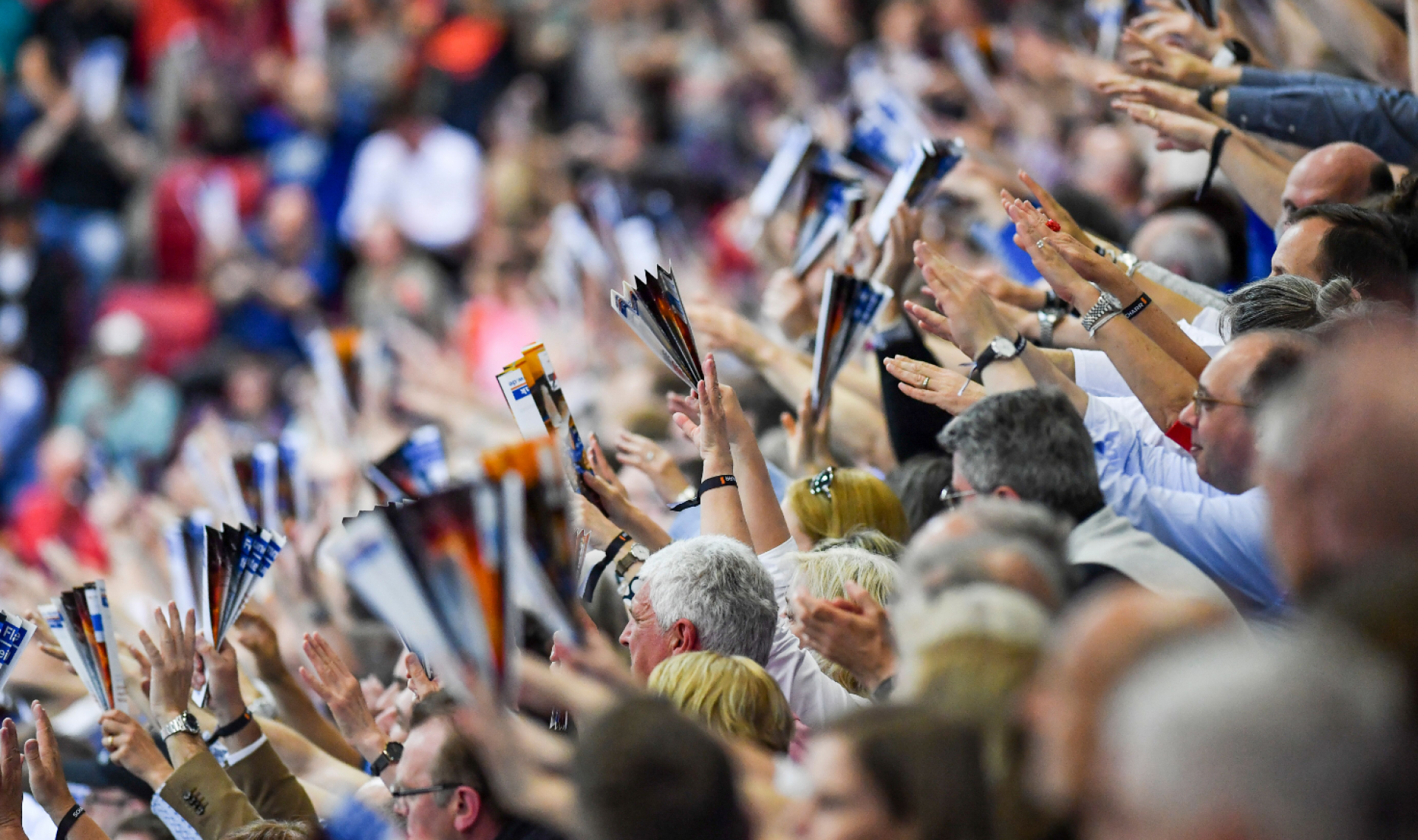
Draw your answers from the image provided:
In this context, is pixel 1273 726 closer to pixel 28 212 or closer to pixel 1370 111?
pixel 1370 111

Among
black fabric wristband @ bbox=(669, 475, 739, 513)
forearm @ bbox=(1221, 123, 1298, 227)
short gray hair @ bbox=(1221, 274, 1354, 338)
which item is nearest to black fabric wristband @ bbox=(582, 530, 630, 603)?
black fabric wristband @ bbox=(669, 475, 739, 513)

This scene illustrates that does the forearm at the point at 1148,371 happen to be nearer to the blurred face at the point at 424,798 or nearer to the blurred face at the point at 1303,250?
the blurred face at the point at 1303,250

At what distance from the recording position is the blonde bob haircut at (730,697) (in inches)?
76.1

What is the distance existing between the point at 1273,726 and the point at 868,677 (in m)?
0.85

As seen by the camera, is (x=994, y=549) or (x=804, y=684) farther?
(x=804, y=684)

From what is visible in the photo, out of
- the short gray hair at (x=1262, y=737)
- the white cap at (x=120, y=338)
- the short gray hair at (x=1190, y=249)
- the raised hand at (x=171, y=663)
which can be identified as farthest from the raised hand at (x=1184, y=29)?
the white cap at (x=120, y=338)

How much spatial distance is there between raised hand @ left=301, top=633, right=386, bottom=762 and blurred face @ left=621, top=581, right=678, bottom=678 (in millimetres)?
511

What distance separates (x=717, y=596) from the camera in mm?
2311

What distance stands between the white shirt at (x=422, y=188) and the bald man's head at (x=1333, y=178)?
5601 millimetres

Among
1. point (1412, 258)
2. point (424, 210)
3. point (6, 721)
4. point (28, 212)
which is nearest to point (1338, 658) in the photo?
point (1412, 258)

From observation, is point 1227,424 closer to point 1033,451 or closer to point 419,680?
point 1033,451

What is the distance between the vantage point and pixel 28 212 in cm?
823

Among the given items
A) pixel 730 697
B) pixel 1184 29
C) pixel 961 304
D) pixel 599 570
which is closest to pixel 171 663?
pixel 599 570

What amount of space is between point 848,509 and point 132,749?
1.35 metres
